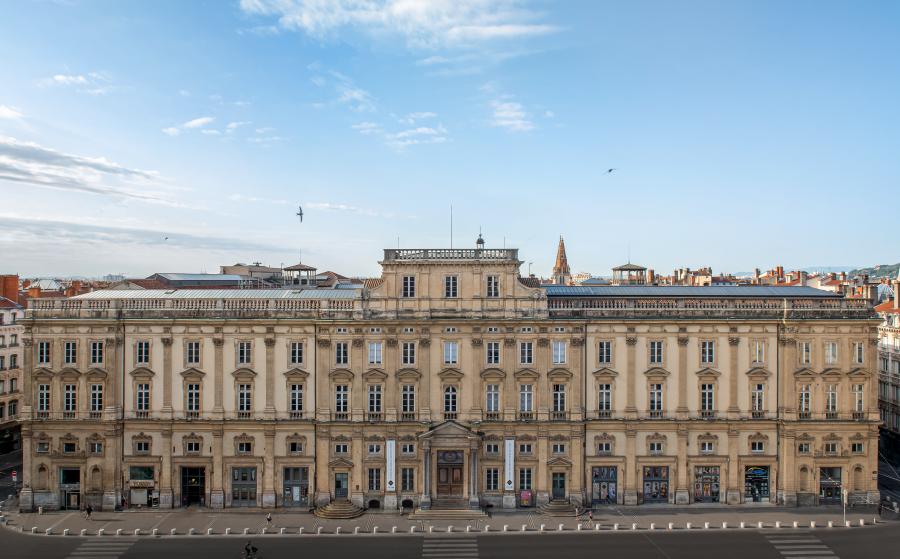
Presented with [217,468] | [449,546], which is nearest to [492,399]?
[449,546]

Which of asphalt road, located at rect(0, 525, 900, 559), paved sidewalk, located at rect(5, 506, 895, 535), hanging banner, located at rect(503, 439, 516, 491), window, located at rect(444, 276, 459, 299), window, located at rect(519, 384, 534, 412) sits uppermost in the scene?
window, located at rect(444, 276, 459, 299)

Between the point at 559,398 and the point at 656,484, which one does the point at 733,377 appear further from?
the point at 559,398

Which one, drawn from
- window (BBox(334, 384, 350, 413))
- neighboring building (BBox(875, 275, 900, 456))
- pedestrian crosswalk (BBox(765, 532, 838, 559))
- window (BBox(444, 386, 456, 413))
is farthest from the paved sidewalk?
neighboring building (BBox(875, 275, 900, 456))

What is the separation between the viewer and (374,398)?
7538 centimetres

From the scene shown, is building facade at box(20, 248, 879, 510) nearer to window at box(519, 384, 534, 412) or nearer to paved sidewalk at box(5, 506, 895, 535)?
window at box(519, 384, 534, 412)

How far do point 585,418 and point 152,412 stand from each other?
4793cm

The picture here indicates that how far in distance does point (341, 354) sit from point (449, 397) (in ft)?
42.4

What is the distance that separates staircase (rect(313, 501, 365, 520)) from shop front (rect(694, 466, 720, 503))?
3715cm

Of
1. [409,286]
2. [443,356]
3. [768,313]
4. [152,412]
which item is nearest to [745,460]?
[768,313]

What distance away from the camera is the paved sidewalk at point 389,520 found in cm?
6838

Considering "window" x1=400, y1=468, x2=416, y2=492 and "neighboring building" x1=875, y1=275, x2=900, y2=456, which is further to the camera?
"neighboring building" x1=875, y1=275, x2=900, y2=456

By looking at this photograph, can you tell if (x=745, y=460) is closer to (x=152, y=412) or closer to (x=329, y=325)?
(x=329, y=325)

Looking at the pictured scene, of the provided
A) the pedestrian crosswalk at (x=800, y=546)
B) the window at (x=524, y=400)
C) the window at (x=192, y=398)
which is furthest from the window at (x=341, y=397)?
the pedestrian crosswalk at (x=800, y=546)

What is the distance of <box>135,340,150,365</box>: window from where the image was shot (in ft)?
247
